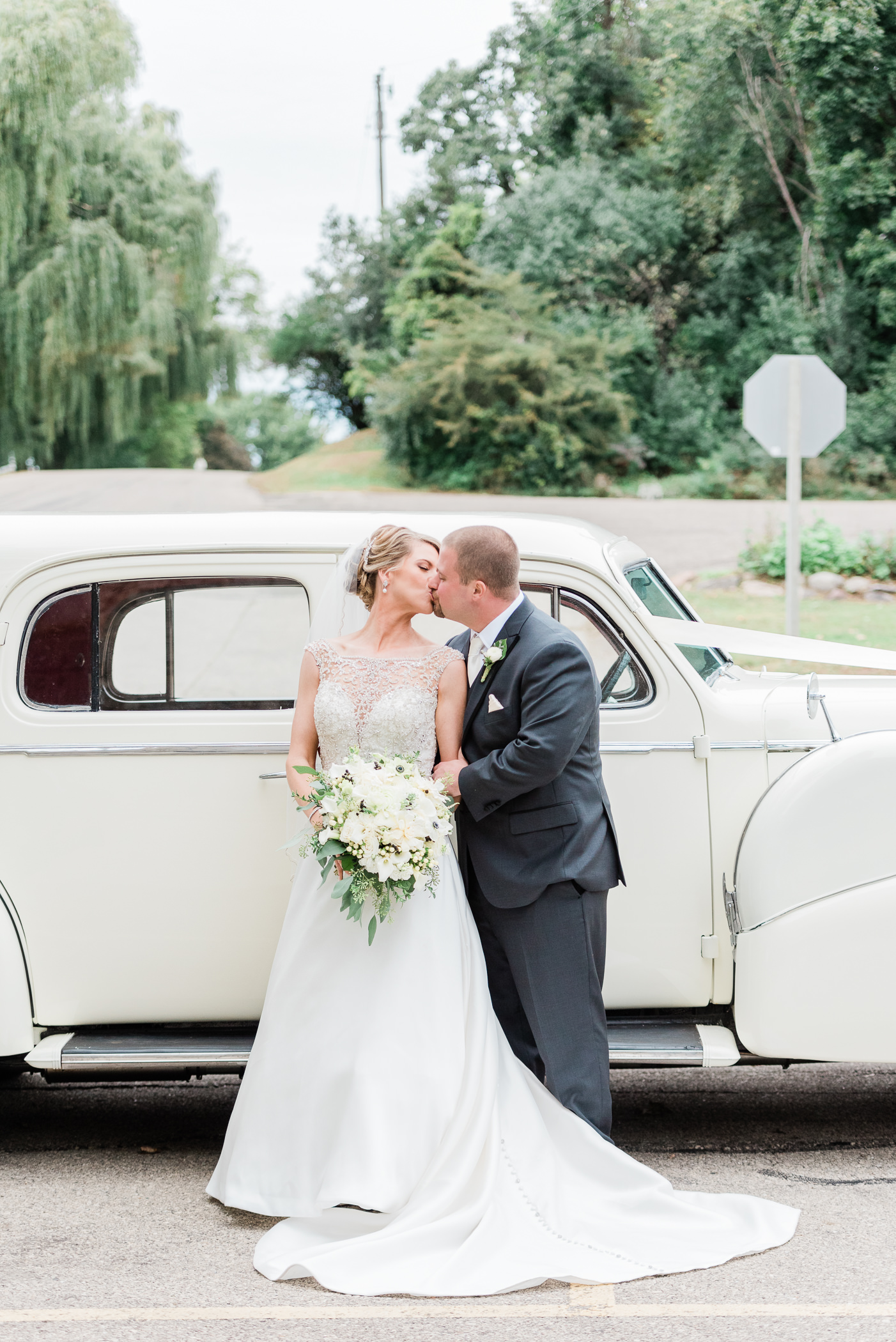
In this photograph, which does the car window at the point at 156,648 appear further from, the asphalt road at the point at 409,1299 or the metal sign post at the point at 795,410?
the metal sign post at the point at 795,410

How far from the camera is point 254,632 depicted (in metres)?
5.50

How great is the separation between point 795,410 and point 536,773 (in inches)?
247

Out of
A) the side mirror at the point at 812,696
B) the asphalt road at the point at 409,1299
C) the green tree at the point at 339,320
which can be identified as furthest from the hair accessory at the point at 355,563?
the green tree at the point at 339,320

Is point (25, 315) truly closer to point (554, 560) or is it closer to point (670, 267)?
point (670, 267)

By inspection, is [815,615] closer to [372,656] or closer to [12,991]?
[372,656]

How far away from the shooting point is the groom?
355 cm

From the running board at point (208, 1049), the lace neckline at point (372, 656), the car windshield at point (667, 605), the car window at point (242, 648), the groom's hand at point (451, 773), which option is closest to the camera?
the groom's hand at point (451, 773)

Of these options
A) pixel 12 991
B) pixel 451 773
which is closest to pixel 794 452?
pixel 451 773

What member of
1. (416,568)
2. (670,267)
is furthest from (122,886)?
(670,267)

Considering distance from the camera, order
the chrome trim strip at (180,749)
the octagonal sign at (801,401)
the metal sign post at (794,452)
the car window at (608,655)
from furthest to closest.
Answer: the octagonal sign at (801,401), the metal sign post at (794,452), the car window at (608,655), the chrome trim strip at (180,749)

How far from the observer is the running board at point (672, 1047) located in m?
3.80

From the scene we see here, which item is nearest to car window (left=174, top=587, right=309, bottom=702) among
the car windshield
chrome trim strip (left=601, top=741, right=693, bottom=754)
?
chrome trim strip (left=601, top=741, right=693, bottom=754)

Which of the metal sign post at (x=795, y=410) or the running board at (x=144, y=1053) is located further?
the metal sign post at (x=795, y=410)

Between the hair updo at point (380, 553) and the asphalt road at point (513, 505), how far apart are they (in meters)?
14.6
